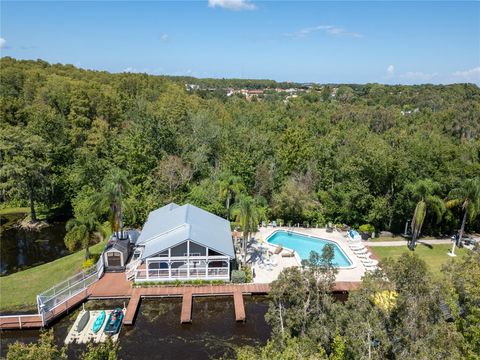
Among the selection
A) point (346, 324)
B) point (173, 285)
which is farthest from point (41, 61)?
point (346, 324)

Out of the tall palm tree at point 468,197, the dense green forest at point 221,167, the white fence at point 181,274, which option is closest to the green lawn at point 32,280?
the white fence at point 181,274

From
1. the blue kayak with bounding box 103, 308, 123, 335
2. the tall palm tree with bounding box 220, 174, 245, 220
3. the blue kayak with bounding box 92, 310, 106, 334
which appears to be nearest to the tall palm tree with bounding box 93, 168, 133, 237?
the blue kayak with bounding box 92, 310, 106, 334

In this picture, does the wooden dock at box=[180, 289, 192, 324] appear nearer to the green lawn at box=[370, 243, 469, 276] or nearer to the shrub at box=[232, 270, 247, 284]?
the shrub at box=[232, 270, 247, 284]

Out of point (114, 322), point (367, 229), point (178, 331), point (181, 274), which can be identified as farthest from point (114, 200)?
point (367, 229)

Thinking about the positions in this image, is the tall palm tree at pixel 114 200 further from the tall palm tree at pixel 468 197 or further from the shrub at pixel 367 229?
the tall palm tree at pixel 468 197

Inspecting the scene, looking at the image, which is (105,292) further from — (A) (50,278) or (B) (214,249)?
(B) (214,249)
